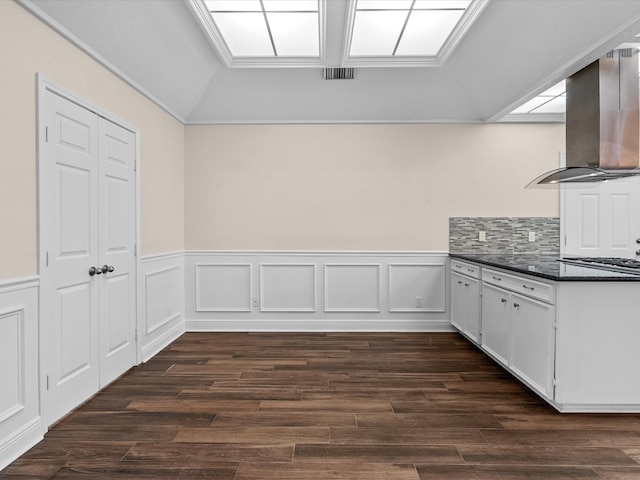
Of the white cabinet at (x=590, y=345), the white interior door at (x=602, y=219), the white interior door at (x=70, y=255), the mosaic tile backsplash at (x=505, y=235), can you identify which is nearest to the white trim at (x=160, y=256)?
the white interior door at (x=70, y=255)

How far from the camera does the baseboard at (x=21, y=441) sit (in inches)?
89.7

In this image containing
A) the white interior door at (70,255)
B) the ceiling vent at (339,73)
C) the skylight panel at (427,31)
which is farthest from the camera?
the ceiling vent at (339,73)

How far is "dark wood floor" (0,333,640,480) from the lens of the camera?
7.39ft

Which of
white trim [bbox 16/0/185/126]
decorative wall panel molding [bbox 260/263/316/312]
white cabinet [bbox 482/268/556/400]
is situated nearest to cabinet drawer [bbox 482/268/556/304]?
white cabinet [bbox 482/268/556/400]

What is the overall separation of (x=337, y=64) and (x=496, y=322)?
309cm

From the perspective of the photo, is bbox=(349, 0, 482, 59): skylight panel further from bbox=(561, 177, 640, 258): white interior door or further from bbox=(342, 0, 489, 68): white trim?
bbox=(561, 177, 640, 258): white interior door

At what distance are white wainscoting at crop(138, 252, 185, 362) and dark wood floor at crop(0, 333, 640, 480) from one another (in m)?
0.38

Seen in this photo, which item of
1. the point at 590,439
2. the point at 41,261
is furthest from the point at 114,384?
the point at 590,439

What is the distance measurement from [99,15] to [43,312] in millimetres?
2098

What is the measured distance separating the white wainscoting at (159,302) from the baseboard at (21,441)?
1458 millimetres

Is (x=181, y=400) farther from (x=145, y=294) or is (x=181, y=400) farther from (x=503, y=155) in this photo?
Answer: (x=503, y=155)

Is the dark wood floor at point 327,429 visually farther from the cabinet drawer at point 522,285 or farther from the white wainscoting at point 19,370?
the cabinet drawer at point 522,285

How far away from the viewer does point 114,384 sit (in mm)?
3480

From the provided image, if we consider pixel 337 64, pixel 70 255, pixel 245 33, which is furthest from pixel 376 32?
pixel 70 255
